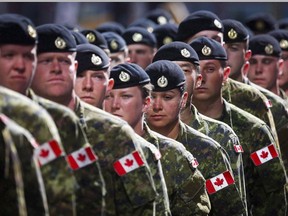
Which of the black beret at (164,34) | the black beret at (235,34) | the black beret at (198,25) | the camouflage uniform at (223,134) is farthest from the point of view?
the black beret at (164,34)

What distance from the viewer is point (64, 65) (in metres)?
15.4

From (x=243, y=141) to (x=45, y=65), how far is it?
5.30m

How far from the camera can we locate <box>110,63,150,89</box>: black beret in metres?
17.4

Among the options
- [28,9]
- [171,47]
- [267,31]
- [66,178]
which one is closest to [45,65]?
[66,178]

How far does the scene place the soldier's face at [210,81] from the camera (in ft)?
64.7

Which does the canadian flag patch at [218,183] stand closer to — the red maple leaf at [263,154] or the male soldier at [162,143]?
the male soldier at [162,143]

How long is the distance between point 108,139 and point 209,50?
157 inches

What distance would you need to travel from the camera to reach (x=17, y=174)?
13.9 m

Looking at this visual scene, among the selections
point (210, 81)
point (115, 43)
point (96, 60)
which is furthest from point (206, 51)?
point (96, 60)

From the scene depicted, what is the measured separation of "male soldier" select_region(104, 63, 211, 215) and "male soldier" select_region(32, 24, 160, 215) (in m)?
0.56

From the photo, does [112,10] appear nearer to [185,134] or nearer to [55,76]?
[185,134]

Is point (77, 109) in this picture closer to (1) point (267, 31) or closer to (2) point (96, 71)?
(2) point (96, 71)

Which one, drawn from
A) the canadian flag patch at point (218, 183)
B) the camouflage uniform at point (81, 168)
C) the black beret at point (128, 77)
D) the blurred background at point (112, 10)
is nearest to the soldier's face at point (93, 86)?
the black beret at point (128, 77)

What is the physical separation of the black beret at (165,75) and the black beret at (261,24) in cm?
874
